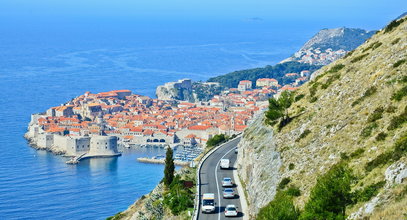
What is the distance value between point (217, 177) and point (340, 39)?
13735 centimetres

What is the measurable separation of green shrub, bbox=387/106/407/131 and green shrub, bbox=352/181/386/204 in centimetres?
282

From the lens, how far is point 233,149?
1378 inches

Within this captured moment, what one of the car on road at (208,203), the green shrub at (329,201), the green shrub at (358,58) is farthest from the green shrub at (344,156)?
the green shrub at (358,58)

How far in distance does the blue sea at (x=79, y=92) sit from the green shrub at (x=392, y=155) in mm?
34577

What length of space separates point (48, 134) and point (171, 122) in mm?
17144

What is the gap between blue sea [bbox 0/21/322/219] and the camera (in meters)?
52.0

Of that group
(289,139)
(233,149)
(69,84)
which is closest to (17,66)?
(69,84)

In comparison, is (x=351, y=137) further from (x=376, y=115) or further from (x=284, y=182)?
(x=284, y=182)

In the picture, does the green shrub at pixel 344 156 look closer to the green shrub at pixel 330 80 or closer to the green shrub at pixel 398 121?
the green shrub at pixel 398 121

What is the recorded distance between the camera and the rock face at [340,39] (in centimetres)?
15112

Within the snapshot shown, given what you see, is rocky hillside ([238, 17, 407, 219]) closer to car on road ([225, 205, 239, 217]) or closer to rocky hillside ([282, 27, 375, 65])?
car on road ([225, 205, 239, 217])

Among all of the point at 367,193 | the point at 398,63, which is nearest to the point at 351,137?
the point at 398,63

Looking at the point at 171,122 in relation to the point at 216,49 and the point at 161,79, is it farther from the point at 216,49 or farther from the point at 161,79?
the point at 216,49

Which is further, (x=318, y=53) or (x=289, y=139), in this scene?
(x=318, y=53)
